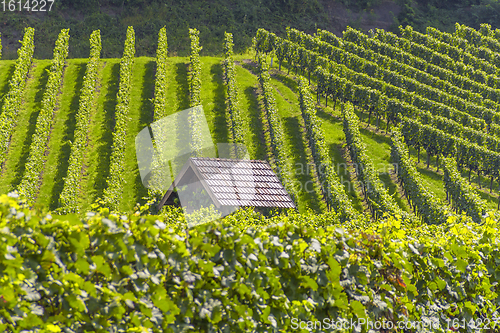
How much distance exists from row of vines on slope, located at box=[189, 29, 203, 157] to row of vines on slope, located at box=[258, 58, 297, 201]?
4582 mm

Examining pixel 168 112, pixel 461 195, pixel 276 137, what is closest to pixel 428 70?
pixel 461 195

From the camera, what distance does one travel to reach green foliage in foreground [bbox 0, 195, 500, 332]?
419 cm

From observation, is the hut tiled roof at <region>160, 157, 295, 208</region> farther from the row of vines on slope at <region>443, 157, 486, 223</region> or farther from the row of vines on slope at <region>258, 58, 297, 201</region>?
the row of vines on slope at <region>443, 157, 486, 223</region>

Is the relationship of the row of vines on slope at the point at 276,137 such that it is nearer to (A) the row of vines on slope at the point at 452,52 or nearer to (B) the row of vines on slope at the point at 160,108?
(B) the row of vines on slope at the point at 160,108

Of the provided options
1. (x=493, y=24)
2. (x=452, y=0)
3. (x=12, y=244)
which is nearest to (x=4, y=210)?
(x=12, y=244)

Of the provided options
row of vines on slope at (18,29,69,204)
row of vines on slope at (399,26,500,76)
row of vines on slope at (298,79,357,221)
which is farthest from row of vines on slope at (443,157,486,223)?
row of vines on slope at (399,26,500,76)


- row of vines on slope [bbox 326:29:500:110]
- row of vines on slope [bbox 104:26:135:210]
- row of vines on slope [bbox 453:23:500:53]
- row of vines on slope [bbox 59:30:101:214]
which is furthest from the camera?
row of vines on slope [bbox 453:23:500:53]

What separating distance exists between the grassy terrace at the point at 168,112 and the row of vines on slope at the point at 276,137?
1.03 m

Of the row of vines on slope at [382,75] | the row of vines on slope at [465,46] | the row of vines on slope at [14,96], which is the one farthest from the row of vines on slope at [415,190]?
the row of vines on slope at [465,46]

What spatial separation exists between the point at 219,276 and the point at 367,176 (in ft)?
65.1

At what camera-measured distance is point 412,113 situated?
2995 cm

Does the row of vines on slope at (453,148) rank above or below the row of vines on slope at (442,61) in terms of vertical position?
below

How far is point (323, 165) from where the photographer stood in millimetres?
24047

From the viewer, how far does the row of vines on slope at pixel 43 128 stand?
2214 centimetres
